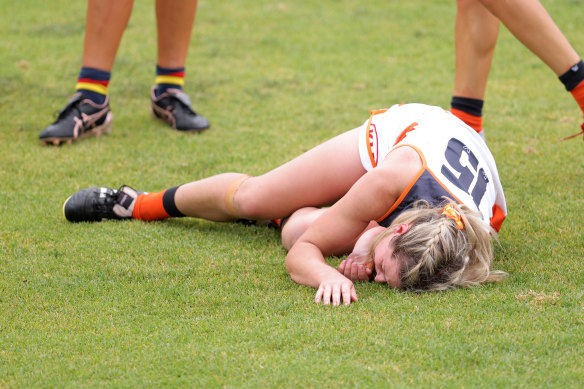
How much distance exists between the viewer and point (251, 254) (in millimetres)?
2508

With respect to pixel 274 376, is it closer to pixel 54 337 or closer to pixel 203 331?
pixel 203 331

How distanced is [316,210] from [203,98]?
200 cm

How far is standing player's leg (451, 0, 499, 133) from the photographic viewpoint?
3.09 m

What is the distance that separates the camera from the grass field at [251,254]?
176cm

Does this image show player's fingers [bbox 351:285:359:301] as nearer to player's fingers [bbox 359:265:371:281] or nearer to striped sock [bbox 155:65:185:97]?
player's fingers [bbox 359:265:371:281]

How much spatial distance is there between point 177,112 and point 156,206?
45.8 inches

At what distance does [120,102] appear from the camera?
14.1 ft

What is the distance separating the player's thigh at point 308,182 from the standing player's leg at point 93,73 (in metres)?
1.30

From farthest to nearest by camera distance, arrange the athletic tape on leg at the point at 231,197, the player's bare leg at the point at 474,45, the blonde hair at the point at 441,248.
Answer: the player's bare leg at the point at 474,45 → the athletic tape on leg at the point at 231,197 → the blonde hair at the point at 441,248

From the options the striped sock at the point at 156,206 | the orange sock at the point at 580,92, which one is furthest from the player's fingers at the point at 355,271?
the orange sock at the point at 580,92

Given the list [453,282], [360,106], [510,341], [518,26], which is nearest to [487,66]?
[518,26]

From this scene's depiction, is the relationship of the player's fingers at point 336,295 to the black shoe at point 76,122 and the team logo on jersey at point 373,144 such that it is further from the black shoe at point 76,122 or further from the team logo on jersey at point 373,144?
the black shoe at point 76,122

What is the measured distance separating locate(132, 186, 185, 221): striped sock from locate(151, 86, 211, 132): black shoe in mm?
1015

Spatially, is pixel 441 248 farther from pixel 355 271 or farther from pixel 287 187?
pixel 287 187
